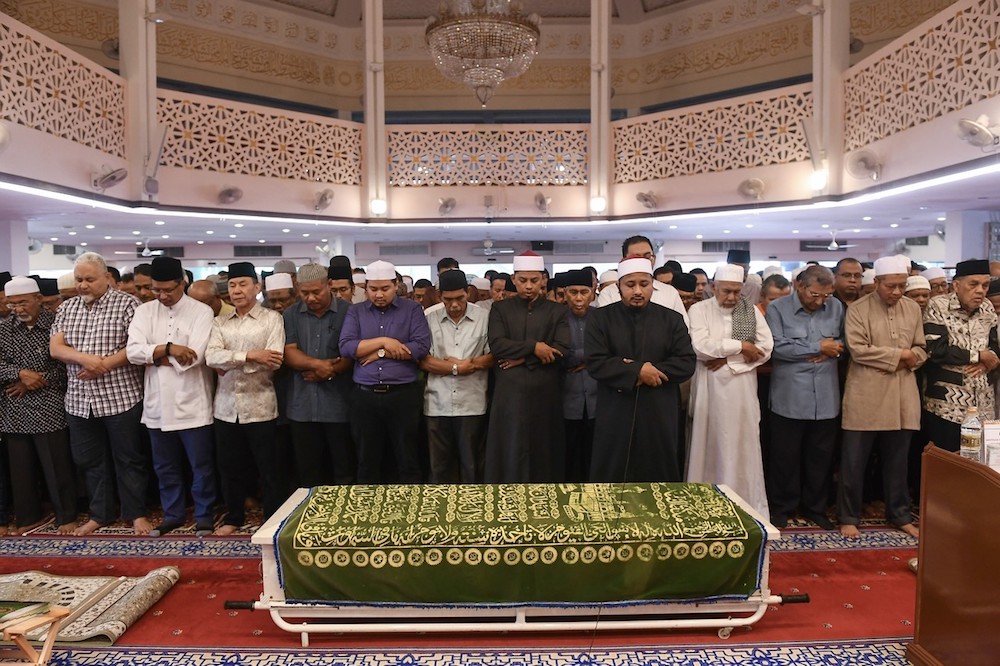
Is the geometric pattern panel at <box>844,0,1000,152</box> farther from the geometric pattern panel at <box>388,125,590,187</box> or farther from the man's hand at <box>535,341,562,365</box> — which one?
the man's hand at <box>535,341,562,365</box>

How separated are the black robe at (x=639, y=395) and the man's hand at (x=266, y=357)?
1.72m

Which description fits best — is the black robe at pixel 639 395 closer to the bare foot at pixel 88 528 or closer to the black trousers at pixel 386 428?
the black trousers at pixel 386 428

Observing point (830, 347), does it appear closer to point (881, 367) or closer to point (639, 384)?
point (881, 367)

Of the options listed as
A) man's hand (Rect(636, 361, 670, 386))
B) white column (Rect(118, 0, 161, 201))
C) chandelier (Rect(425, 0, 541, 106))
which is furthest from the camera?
white column (Rect(118, 0, 161, 201))

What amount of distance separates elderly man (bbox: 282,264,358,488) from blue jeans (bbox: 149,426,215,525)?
52 centimetres

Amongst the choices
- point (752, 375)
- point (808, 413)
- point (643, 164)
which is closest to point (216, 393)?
point (752, 375)

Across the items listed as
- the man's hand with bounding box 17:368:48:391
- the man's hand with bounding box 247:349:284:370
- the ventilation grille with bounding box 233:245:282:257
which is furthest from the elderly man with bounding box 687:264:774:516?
the ventilation grille with bounding box 233:245:282:257

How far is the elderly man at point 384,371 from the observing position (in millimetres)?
3836

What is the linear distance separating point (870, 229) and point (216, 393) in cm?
1275

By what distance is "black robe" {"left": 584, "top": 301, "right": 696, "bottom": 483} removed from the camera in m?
3.68

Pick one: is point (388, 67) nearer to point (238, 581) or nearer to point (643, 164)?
point (643, 164)

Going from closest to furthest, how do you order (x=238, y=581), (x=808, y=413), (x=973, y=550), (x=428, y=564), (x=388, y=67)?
1. (x=973, y=550)
2. (x=428, y=564)
3. (x=238, y=581)
4. (x=808, y=413)
5. (x=388, y=67)

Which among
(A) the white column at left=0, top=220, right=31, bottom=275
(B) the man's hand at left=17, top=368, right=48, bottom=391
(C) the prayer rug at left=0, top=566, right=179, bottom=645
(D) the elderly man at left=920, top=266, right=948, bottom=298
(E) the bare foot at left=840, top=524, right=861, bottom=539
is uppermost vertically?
(A) the white column at left=0, top=220, right=31, bottom=275

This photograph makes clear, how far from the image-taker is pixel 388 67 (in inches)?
511
